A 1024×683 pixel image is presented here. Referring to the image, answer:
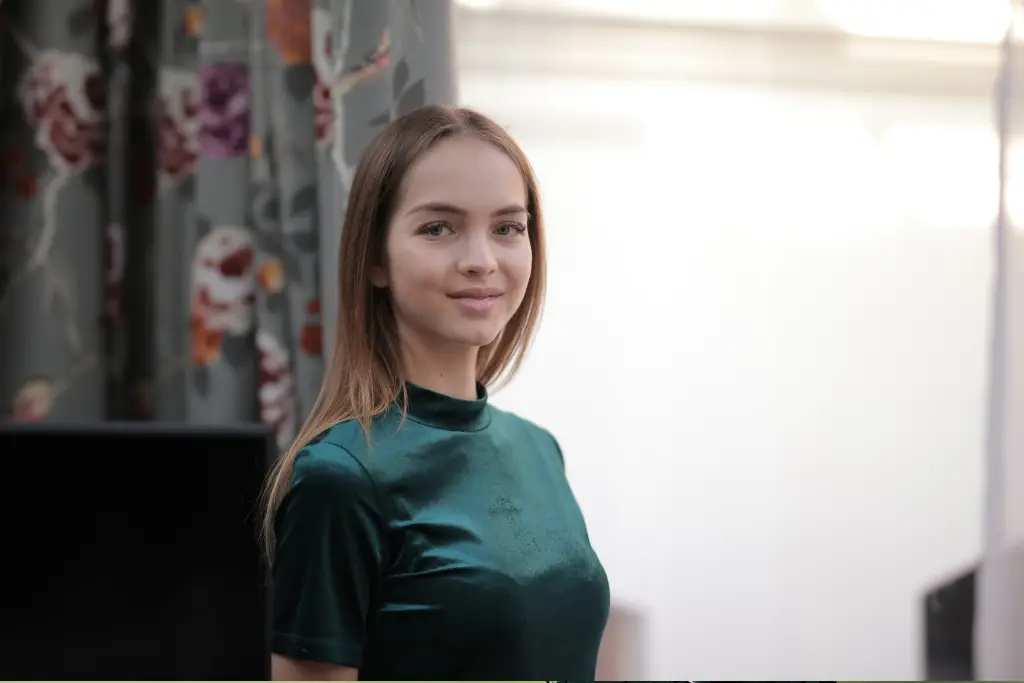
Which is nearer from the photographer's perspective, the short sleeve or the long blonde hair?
the short sleeve

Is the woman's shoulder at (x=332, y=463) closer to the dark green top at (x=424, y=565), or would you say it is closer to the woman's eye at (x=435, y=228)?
the dark green top at (x=424, y=565)

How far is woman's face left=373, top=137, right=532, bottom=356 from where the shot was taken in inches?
36.6

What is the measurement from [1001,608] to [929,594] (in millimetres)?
142

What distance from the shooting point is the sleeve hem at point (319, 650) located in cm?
84

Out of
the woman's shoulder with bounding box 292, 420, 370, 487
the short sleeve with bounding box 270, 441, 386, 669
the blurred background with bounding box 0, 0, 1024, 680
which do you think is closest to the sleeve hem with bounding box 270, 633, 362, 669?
the short sleeve with bounding box 270, 441, 386, 669

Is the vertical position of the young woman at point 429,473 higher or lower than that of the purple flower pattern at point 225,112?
lower

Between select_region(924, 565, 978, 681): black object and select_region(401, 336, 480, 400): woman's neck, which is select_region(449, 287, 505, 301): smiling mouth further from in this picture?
select_region(924, 565, 978, 681): black object

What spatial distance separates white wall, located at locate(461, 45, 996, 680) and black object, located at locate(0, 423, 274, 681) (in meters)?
0.47

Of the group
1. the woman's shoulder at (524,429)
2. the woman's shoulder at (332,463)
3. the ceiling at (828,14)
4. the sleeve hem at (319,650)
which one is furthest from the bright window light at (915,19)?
the sleeve hem at (319,650)

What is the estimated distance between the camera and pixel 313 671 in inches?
33.5

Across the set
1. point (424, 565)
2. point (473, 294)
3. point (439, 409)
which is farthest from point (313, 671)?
point (473, 294)

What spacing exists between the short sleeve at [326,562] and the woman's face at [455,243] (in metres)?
0.18

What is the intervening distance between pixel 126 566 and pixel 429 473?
50 cm

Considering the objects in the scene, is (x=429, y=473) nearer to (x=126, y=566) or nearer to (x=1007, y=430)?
(x=126, y=566)
